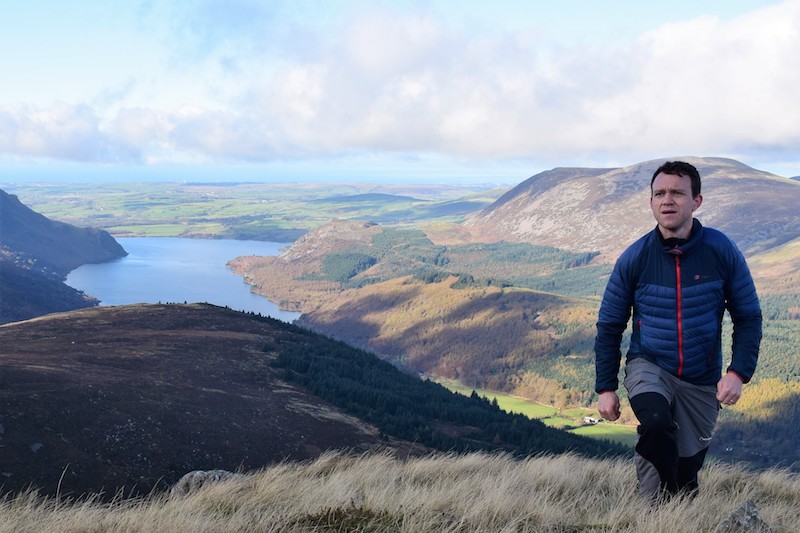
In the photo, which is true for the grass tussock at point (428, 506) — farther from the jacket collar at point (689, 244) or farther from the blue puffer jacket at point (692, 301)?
the jacket collar at point (689, 244)

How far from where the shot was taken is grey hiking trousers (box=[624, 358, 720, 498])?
8.72 m

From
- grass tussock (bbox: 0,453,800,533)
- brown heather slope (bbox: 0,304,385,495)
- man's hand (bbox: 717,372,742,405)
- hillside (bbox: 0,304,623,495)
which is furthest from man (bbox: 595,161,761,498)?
hillside (bbox: 0,304,623,495)

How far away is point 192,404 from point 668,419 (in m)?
38.7

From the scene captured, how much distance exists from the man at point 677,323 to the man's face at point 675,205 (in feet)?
0.04

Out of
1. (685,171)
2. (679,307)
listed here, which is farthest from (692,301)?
(685,171)

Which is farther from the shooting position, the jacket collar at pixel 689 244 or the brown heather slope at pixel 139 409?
the brown heather slope at pixel 139 409

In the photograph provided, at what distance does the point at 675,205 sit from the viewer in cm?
878

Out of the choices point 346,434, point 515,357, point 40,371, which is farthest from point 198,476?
point 515,357

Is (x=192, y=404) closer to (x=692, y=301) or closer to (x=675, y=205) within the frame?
(x=692, y=301)

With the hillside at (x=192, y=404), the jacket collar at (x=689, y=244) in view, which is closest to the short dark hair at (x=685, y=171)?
the jacket collar at (x=689, y=244)

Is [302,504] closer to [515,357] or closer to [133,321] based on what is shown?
[133,321]

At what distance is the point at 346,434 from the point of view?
5175cm

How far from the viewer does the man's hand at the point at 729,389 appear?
8555mm

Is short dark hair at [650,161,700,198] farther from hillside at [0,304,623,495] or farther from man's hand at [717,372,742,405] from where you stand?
hillside at [0,304,623,495]
